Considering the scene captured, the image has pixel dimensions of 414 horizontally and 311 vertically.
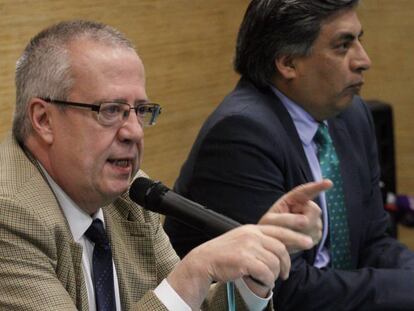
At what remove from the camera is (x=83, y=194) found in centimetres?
159

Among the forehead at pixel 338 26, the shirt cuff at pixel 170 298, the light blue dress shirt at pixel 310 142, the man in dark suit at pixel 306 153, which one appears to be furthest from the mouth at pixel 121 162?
the forehead at pixel 338 26

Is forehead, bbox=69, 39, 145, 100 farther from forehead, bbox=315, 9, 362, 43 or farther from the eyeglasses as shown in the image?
forehead, bbox=315, 9, 362, 43

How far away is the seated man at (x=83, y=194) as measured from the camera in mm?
1450

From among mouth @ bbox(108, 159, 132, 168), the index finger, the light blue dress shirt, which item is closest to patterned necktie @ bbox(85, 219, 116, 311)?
mouth @ bbox(108, 159, 132, 168)

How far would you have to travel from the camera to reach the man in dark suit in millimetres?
2086

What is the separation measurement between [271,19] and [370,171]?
49cm

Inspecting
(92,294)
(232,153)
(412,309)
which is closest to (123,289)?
(92,294)

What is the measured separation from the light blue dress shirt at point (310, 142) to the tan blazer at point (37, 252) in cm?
→ 59

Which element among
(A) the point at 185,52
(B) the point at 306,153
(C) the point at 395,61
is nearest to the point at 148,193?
(B) the point at 306,153

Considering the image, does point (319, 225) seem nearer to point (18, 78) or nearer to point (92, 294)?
point (92, 294)

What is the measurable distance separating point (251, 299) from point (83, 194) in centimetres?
35

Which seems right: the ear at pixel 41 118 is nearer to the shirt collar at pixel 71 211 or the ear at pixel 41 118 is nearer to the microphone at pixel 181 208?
the shirt collar at pixel 71 211

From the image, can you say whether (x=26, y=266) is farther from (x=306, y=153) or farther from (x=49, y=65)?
(x=306, y=153)

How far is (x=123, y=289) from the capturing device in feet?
5.50
